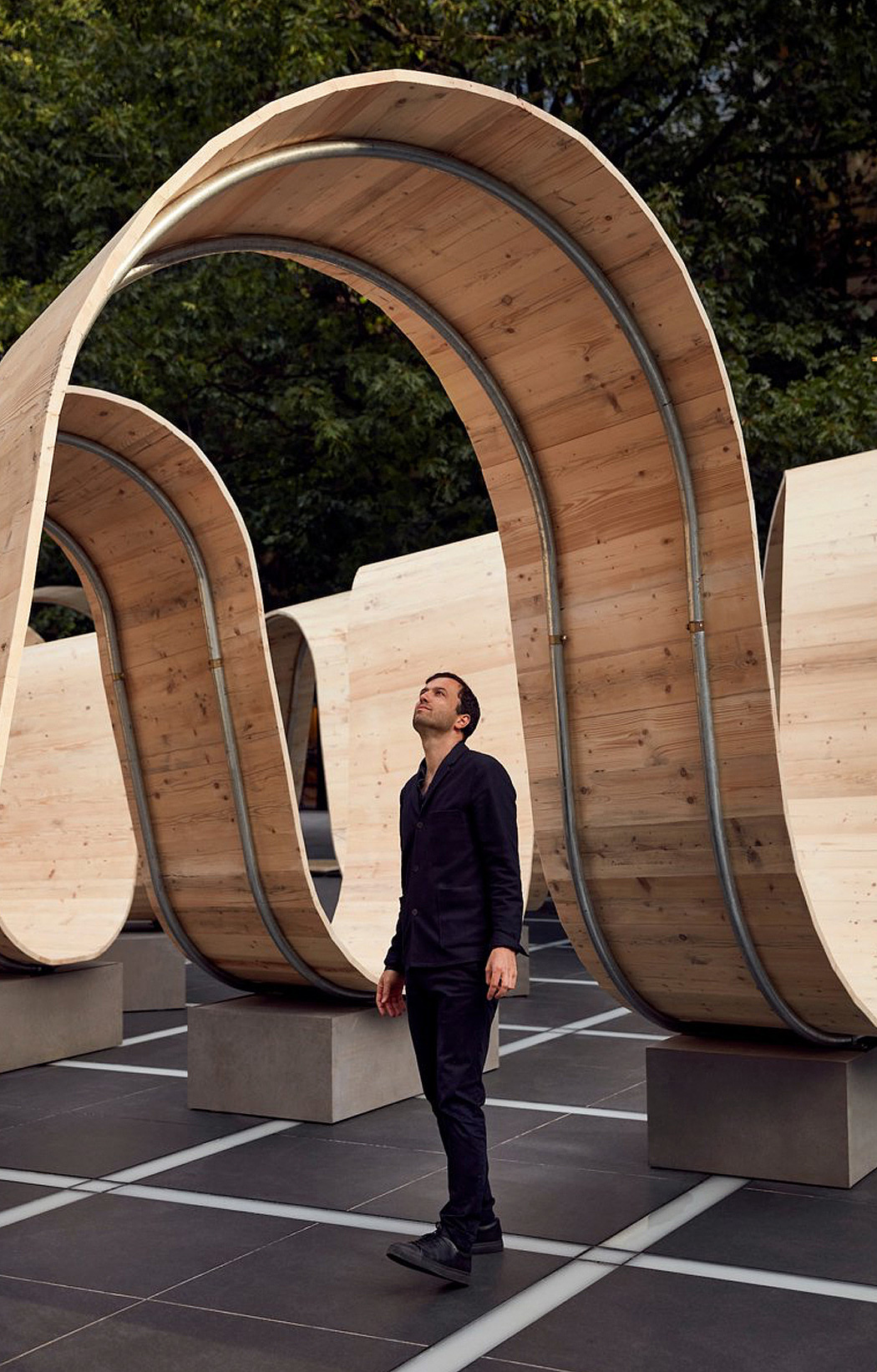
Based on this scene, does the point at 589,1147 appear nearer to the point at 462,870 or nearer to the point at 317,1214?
the point at 317,1214

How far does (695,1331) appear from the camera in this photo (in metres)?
4.33

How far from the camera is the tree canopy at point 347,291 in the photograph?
17.2 metres

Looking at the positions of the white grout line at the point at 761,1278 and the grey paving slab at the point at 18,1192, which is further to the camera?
the grey paving slab at the point at 18,1192

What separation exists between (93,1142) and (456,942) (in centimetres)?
265

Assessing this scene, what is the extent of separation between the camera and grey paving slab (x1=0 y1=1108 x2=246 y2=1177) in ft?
20.7

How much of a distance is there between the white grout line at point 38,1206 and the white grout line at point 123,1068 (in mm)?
2311

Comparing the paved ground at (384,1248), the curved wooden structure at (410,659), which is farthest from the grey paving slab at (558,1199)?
the curved wooden structure at (410,659)

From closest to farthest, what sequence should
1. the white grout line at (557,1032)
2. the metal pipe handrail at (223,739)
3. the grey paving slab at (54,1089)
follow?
the grey paving slab at (54,1089), the metal pipe handrail at (223,739), the white grout line at (557,1032)

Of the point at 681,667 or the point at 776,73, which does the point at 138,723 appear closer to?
the point at 681,667

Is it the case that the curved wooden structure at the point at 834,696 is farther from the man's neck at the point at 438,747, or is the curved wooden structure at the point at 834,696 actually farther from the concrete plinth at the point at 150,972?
the concrete plinth at the point at 150,972

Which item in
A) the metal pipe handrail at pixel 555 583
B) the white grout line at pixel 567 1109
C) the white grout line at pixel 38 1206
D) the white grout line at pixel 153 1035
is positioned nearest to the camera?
the metal pipe handrail at pixel 555 583

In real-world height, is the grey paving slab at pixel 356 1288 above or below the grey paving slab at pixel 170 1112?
below

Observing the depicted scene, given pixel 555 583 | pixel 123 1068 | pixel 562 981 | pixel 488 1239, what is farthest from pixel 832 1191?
pixel 562 981

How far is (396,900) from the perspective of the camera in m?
9.19
